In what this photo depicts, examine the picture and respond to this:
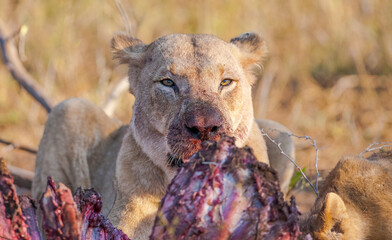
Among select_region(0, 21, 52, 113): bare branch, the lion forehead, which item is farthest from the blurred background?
the lion forehead

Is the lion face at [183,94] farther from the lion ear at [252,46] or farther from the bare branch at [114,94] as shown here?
the bare branch at [114,94]

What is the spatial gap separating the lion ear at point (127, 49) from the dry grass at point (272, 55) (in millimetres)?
3643

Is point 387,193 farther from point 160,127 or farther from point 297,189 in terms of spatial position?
point 297,189

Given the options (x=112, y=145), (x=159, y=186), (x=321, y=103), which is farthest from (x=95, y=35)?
(x=159, y=186)

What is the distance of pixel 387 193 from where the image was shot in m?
2.48

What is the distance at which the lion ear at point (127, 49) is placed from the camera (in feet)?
12.1

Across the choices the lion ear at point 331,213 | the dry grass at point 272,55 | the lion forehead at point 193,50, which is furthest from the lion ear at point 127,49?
the dry grass at point 272,55

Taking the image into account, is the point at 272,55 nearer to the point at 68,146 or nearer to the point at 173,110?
the point at 68,146

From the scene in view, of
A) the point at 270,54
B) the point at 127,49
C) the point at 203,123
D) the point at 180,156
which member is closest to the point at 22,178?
the point at 127,49

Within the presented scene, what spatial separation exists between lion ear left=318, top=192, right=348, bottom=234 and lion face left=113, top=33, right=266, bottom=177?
2.11 ft

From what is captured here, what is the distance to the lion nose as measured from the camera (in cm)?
254

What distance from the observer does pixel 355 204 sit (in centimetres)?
248

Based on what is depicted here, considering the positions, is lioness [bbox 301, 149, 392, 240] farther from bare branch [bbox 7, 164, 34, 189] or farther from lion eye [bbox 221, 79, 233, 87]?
bare branch [bbox 7, 164, 34, 189]

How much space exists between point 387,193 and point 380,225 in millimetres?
152
